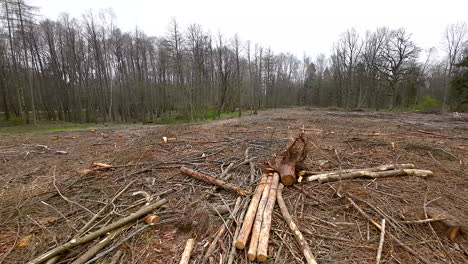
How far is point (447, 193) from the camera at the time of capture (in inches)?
134

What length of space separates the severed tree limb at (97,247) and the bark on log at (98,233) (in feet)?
0.29

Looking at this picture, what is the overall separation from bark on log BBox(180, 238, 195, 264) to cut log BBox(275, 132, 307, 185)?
2.06 meters

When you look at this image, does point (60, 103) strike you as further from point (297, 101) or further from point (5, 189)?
point (297, 101)

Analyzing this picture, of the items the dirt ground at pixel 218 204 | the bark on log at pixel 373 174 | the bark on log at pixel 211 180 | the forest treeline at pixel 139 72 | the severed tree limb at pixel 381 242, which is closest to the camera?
the severed tree limb at pixel 381 242

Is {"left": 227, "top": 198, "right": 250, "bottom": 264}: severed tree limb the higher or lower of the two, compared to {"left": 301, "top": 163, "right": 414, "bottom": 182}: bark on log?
lower

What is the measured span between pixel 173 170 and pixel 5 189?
3432mm

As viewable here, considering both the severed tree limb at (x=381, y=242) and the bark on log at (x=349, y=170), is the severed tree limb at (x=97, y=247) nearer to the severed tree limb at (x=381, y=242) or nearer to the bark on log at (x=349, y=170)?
the severed tree limb at (x=381, y=242)

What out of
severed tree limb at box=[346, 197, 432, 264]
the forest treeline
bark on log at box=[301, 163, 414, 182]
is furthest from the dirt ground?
the forest treeline

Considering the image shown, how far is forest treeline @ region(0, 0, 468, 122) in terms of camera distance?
21719 millimetres

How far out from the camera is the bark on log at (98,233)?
2.26 metres

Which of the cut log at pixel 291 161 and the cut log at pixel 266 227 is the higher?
the cut log at pixel 291 161

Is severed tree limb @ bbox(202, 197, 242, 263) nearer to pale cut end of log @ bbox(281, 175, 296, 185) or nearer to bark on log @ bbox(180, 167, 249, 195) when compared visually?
bark on log @ bbox(180, 167, 249, 195)

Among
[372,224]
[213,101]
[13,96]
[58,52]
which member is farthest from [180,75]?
[372,224]

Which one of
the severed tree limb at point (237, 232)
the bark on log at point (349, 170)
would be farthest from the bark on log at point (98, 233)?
the bark on log at point (349, 170)
